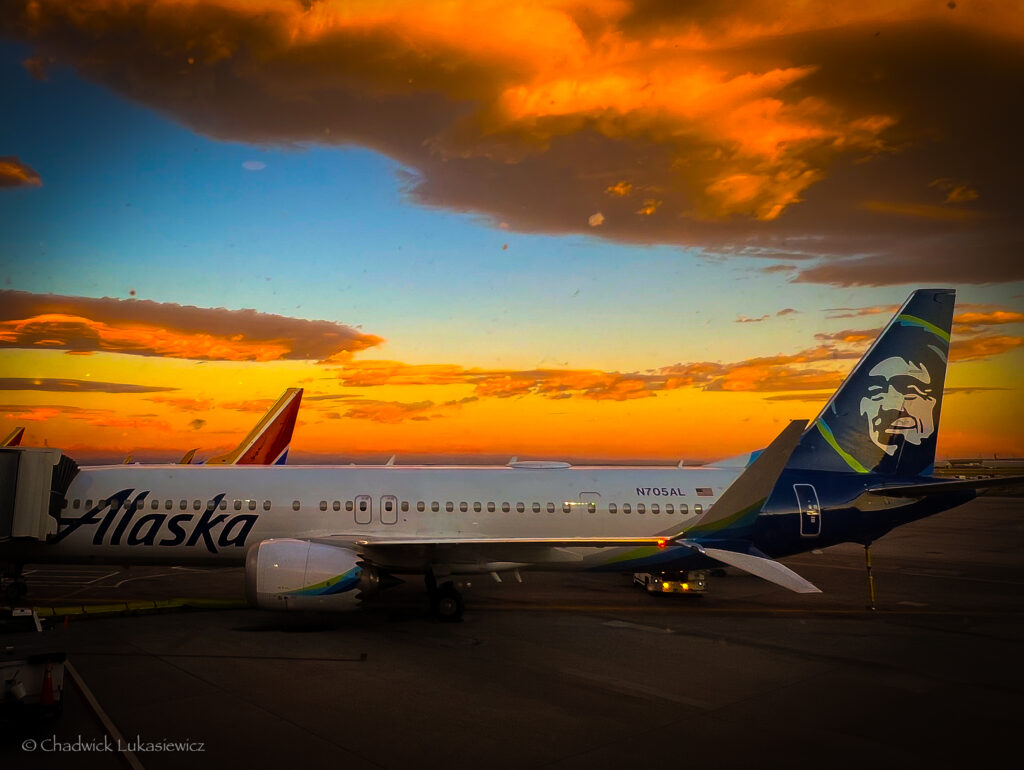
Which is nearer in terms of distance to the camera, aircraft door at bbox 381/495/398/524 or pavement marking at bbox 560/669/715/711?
pavement marking at bbox 560/669/715/711

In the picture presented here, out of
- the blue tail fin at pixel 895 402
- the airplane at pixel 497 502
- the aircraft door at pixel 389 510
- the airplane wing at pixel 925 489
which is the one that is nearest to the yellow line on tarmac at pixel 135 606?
the airplane at pixel 497 502

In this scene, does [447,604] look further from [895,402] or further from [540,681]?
[895,402]

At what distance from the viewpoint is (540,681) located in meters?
12.8

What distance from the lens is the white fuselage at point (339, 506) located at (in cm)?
1941

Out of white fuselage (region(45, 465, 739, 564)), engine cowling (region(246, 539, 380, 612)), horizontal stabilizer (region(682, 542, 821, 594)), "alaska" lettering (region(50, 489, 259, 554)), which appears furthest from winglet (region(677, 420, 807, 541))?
"alaska" lettering (region(50, 489, 259, 554))

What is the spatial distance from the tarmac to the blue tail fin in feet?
14.2

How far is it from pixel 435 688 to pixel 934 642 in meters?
11.6

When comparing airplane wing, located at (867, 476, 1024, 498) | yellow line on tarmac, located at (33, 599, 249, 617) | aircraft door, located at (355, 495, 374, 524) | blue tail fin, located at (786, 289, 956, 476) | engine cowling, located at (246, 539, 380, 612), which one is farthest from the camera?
blue tail fin, located at (786, 289, 956, 476)

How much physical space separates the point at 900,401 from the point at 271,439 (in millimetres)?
31113

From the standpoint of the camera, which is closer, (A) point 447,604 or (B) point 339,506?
(A) point 447,604

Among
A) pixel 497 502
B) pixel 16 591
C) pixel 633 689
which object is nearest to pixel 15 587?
pixel 16 591

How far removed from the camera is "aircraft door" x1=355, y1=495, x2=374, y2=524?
1981 cm

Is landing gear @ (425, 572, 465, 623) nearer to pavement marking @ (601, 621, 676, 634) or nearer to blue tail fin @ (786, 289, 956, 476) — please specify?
pavement marking @ (601, 621, 676, 634)

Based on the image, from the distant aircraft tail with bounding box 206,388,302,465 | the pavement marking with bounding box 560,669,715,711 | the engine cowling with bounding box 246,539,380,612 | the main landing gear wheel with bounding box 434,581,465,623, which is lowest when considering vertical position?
the pavement marking with bounding box 560,669,715,711
